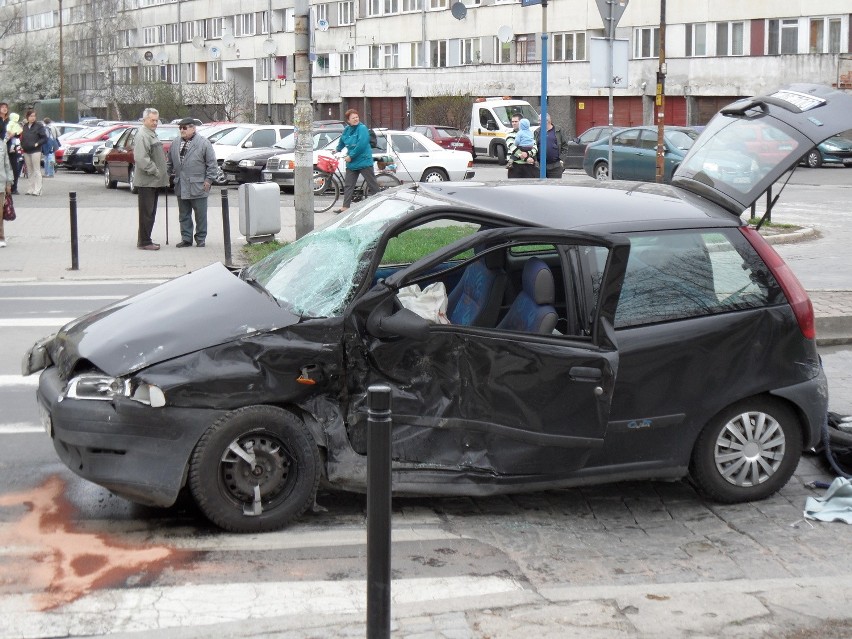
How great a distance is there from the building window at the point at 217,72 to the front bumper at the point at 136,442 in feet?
298

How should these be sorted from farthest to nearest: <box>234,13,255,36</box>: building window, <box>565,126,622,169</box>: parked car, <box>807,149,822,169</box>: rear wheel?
1. <box>234,13,255,36</box>: building window
2. <box>565,126,622,169</box>: parked car
3. <box>807,149,822,169</box>: rear wheel

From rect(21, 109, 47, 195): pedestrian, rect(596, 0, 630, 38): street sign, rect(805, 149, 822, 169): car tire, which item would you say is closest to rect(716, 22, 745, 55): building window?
rect(805, 149, 822, 169): car tire

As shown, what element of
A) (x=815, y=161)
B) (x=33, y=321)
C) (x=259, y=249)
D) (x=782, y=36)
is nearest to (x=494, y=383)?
(x=33, y=321)

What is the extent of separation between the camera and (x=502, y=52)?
66938 mm

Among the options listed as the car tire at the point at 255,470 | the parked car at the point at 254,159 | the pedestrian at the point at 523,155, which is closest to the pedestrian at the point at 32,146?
the parked car at the point at 254,159

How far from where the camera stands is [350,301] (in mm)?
5969

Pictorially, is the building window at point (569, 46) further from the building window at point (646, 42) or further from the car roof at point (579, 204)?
the car roof at point (579, 204)

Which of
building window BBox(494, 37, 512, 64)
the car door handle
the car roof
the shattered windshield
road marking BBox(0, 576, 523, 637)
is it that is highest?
building window BBox(494, 37, 512, 64)

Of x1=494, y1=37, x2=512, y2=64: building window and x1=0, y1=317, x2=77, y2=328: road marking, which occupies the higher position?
x1=494, y1=37, x2=512, y2=64: building window

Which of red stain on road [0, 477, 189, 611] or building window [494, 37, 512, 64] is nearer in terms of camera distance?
red stain on road [0, 477, 189, 611]

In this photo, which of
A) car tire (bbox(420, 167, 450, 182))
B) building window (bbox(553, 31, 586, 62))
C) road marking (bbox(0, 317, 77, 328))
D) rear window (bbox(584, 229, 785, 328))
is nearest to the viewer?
rear window (bbox(584, 229, 785, 328))

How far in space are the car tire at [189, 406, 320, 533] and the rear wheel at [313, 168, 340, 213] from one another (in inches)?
755

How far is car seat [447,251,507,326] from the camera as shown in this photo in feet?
20.8

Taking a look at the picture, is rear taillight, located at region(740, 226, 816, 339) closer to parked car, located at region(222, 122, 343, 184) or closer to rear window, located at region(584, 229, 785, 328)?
rear window, located at region(584, 229, 785, 328)
